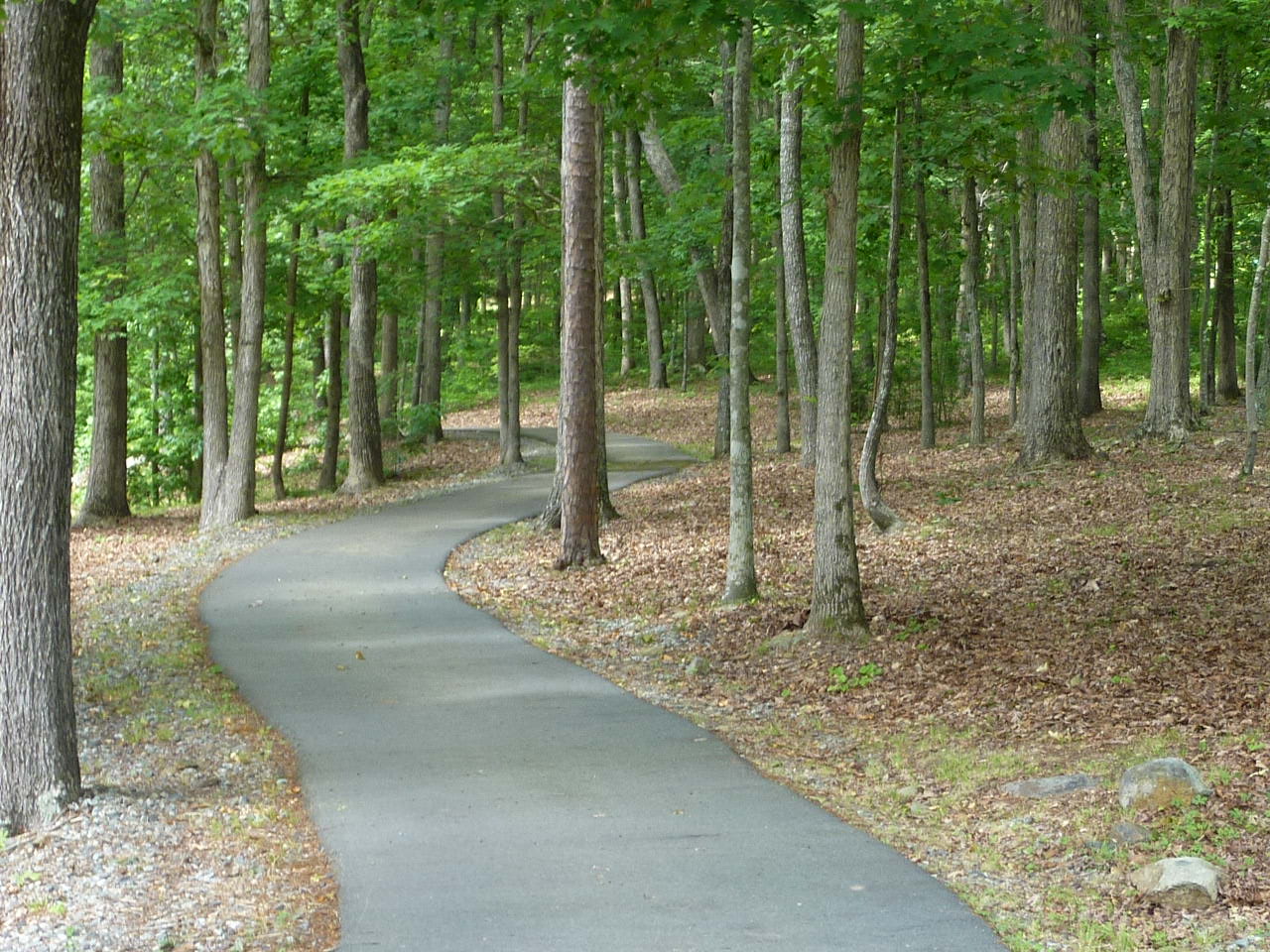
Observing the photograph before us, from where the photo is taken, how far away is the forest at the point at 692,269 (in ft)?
22.6

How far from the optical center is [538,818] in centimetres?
686

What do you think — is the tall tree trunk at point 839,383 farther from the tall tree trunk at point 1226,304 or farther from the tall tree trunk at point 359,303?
the tall tree trunk at point 1226,304

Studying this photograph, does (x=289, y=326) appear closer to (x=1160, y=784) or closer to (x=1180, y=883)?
(x=1160, y=784)

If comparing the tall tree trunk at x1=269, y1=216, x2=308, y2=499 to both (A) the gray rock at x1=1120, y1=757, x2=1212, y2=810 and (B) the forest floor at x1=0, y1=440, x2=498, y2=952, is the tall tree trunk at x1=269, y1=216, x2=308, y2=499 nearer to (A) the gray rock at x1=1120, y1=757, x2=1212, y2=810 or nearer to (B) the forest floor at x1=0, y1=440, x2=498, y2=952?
(B) the forest floor at x1=0, y1=440, x2=498, y2=952

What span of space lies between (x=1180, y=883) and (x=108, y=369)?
20696mm

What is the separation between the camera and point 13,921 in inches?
214

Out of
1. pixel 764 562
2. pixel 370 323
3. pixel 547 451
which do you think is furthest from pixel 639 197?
pixel 764 562

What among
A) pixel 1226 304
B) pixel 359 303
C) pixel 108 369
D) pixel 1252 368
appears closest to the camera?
pixel 1252 368

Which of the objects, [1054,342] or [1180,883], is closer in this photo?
[1180,883]

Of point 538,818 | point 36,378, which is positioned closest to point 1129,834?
point 538,818

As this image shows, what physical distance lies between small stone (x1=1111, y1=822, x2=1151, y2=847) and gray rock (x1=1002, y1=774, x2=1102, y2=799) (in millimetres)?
638

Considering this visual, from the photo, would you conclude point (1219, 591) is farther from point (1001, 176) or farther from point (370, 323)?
point (370, 323)

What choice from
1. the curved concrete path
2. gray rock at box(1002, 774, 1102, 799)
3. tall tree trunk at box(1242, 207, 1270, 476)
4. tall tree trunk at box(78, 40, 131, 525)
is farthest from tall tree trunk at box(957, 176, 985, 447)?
gray rock at box(1002, 774, 1102, 799)

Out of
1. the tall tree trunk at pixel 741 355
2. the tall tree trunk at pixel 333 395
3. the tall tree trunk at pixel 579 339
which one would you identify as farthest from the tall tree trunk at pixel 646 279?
the tall tree trunk at pixel 741 355
